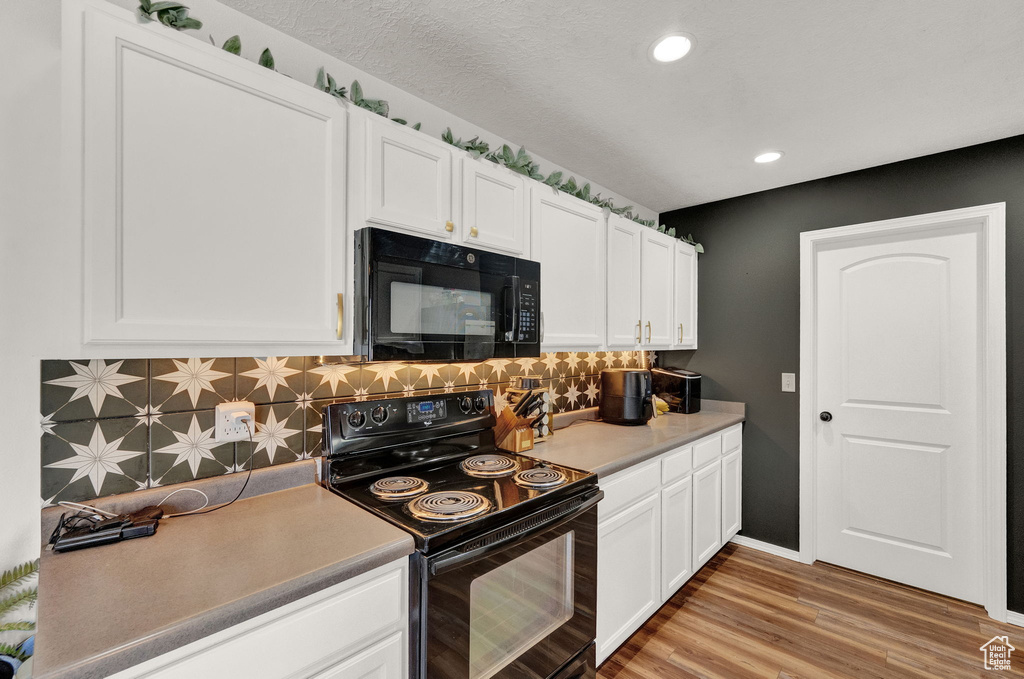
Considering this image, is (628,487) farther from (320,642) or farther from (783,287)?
(783,287)

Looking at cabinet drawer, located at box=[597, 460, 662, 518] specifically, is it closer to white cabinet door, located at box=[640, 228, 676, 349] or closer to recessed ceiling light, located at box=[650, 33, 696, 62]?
white cabinet door, located at box=[640, 228, 676, 349]

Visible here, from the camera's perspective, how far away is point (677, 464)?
91.9 inches

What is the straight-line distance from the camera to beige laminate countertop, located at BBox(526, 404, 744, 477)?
1894mm

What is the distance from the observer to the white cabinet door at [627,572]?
6.02 ft

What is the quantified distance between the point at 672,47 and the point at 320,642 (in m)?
2.01

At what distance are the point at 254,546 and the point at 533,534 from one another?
0.77 metres

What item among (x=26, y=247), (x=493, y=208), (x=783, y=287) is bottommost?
(x=26, y=247)

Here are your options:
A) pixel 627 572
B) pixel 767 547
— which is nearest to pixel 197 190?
pixel 627 572

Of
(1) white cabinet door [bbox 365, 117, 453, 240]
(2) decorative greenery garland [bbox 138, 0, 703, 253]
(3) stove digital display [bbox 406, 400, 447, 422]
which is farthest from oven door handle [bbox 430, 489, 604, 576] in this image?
(2) decorative greenery garland [bbox 138, 0, 703, 253]

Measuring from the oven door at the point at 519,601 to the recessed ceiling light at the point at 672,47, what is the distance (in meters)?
1.59

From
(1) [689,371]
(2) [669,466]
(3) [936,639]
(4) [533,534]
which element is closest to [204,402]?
(4) [533,534]

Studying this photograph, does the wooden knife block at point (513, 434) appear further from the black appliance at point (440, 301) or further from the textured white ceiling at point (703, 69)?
the textured white ceiling at point (703, 69)

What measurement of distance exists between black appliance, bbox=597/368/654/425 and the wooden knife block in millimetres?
809

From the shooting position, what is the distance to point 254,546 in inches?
42.8
